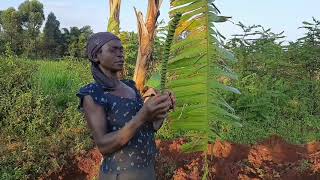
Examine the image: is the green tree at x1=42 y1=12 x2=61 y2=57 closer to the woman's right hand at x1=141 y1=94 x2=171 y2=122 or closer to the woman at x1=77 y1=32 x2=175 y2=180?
the woman at x1=77 y1=32 x2=175 y2=180

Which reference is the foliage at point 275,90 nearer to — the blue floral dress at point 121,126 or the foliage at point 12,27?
the blue floral dress at point 121,126

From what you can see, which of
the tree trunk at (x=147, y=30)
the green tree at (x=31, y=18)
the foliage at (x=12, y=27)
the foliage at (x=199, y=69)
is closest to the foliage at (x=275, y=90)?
the tree trunk at (x=147, y=30)

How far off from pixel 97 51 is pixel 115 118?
0.29 meters

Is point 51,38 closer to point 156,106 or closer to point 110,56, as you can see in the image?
point 110,56

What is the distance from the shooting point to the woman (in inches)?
72.3

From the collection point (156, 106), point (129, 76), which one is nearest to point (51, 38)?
point (129, 76)

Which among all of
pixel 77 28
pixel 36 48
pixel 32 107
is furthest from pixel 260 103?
pixel 36 48

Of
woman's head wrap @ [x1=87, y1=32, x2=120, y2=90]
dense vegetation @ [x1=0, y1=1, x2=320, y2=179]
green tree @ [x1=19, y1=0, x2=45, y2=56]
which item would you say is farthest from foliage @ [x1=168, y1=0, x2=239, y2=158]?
green tree @ [x1=19, y1=0, x2=45, y2=56]

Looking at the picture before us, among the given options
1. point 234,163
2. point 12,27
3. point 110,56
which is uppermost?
point 12,27

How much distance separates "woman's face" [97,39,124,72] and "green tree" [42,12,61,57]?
950 inches

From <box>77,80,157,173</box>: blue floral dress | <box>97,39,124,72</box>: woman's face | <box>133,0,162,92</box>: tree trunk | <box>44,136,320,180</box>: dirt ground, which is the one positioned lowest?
<box>44,136,320,180</box>: dirt ground

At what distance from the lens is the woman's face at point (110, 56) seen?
199 cm

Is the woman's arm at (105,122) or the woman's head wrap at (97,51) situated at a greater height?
the woman's head wrap at (97,51)

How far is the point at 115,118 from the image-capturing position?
1.93 m
